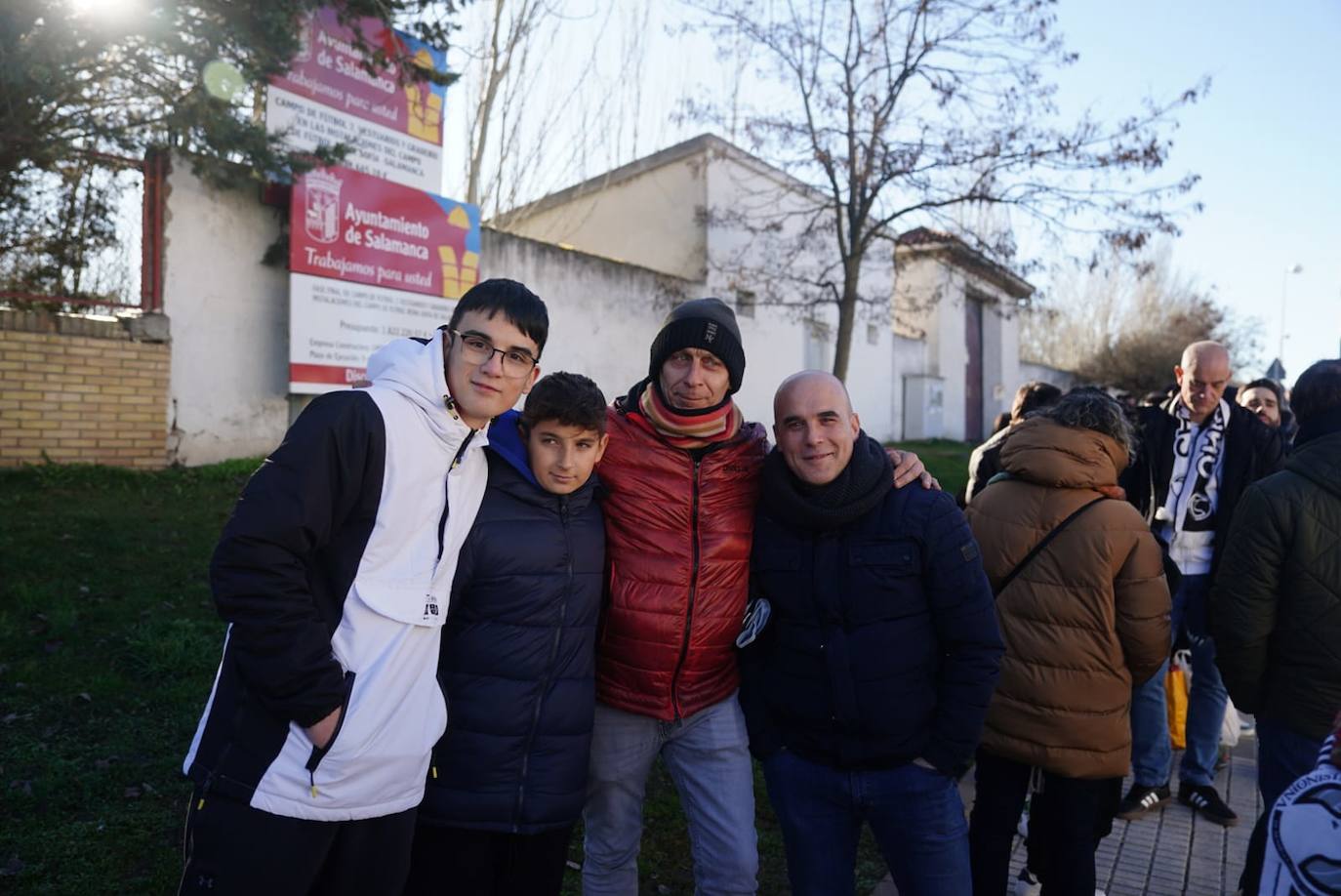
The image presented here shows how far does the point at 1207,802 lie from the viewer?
4.20m

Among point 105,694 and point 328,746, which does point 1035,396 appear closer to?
point 328,746

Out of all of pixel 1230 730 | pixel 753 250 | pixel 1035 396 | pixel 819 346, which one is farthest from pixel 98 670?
pixel 819 346

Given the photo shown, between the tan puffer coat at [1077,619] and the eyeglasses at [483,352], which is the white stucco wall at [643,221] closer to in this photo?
the tan puffer coat at [1077,619]

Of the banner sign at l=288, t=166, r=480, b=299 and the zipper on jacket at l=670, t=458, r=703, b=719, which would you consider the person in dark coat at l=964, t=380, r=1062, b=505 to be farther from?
the banner sign at l=288, t=166, r=480, b=299

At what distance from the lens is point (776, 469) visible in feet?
8.16

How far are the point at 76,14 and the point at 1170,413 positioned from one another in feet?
24.3

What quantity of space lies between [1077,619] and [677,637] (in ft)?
4.25

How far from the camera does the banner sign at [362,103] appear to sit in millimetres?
8555

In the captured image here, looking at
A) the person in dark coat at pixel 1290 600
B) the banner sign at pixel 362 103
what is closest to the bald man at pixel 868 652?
the person in dark coat at pixel 1290 600

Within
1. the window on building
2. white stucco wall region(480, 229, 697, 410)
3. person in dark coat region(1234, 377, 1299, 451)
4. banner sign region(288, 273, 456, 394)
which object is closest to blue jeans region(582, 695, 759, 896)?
person in dark coat region(1234, 377, 1299, 451)

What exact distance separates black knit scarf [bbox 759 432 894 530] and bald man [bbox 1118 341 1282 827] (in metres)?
2.73

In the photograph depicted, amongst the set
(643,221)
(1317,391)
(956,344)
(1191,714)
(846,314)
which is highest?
(643,221)

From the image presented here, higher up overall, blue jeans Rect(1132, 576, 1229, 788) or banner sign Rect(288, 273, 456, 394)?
banner sign Rect(288, 273, 456, 394)

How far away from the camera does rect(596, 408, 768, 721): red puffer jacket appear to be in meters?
2.45
